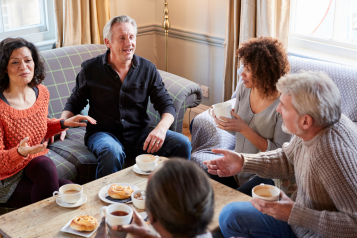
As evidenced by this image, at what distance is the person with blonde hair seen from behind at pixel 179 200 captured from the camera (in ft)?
2.95

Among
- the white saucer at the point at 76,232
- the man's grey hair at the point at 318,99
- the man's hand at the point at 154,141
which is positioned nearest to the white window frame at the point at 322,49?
the man's hand at the point at 154,141

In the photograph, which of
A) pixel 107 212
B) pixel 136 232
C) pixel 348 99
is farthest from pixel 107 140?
pixel 348 99

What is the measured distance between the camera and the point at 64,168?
2.24 metres

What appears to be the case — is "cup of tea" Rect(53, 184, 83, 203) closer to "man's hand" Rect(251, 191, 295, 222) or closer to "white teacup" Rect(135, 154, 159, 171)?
"white teacup" Rect(135, 154, 159, 171)

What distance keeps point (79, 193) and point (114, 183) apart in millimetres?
202

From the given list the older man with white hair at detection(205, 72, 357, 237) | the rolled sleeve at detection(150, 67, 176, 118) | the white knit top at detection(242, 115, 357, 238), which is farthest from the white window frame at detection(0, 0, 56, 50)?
the white knit top at detection(242, 115, 357, 238)

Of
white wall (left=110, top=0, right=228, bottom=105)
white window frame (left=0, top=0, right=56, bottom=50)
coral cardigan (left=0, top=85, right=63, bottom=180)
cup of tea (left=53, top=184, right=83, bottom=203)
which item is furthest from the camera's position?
white wall (left=110, top=0, right=228, bottom=105)

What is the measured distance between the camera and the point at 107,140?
7.48ft

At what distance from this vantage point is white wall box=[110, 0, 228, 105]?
3547 mm

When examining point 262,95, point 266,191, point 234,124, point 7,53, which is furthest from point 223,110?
point 7,53

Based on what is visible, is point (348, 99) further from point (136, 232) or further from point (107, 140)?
point (136, 232)

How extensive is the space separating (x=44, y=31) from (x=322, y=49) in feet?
7.52

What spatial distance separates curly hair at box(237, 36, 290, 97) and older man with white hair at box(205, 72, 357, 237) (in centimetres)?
53

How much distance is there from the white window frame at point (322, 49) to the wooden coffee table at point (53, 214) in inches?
66.7
